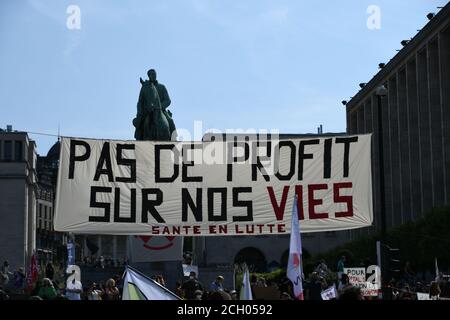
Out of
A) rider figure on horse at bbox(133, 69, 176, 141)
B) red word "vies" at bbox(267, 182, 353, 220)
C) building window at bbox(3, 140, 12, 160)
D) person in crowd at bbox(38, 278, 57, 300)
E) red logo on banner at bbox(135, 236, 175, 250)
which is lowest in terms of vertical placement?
person in crowd at bbox(38, 278, 57, 300)

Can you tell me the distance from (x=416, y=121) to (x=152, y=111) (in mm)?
43923

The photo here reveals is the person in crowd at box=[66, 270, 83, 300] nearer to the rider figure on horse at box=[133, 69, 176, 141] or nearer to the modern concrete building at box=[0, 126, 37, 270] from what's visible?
the rider figure on horse at box=[133, 69, 176, 141]

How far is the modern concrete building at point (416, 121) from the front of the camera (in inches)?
2830

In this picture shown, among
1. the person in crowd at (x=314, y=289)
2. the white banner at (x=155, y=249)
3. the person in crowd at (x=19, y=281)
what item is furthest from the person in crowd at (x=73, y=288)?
the person in crowd at (x=19, y=281)

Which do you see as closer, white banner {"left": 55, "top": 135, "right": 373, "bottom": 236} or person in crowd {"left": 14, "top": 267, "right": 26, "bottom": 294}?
white banner {"left": 55, "top": 135, "right": 373, "bottom": 236}

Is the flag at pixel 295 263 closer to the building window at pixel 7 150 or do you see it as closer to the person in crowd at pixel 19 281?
the person in crowd at pixel 19 281

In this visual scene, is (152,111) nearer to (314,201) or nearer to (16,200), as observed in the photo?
A: (314,201)

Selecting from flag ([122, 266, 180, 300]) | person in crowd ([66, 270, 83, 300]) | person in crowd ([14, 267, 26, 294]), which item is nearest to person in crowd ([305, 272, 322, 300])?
person in crowd ([66, 270, 83, 300])

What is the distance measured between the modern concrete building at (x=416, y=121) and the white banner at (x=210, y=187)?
5689 cm

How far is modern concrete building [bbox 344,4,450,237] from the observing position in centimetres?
7188

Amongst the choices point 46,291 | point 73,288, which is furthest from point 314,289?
point 46,291

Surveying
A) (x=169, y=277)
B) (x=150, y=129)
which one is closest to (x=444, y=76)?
(x=150, y=129)

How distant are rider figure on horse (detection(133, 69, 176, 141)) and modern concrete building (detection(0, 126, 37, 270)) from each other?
77825 millimetres
